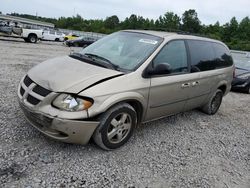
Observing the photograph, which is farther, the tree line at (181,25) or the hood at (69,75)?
the tree line at (181,25)

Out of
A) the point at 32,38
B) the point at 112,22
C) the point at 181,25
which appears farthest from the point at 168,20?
the point at 32,38

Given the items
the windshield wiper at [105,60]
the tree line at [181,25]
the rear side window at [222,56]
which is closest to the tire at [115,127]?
the windshield wiper at [105,60]

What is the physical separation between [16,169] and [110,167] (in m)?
1.10

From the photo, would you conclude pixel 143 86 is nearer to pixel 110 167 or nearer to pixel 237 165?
pixel 110 167

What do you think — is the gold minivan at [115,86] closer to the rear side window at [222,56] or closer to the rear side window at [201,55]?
the rear side window at [201,55]

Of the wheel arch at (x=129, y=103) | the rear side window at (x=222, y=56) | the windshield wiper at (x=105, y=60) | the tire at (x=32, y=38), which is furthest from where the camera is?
the tire at (x=32, y=38)

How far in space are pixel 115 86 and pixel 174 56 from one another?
1.42m

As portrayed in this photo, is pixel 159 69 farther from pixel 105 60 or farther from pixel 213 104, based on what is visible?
pixel 213 104

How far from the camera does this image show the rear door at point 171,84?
388 cm

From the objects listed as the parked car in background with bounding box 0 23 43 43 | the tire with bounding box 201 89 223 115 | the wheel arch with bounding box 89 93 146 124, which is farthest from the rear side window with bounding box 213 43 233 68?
the parked car in background with bounding box 0 23 43 43

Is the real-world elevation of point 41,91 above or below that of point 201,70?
below

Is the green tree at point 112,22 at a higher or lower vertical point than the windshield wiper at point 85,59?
higher

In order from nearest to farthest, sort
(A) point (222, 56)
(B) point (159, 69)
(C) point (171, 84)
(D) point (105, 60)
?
(B) point (159, 69) < (D) point (105, 60) < (C) point (171, 84) < (A) point (222, 56)

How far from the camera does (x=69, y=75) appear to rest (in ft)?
11.1
